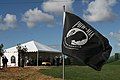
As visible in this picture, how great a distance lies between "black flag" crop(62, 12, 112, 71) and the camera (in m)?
10.5

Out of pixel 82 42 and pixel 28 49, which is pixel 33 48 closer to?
pixel 28 49

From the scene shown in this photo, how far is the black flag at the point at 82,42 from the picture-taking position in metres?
10.5

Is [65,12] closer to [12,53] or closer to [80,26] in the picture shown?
[80,26]

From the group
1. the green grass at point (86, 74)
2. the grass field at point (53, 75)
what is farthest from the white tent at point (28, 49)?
the grass field at point (53, 75)

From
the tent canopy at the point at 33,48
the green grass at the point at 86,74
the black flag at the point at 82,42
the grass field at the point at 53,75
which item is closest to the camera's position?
the black flag at the point at 82,42

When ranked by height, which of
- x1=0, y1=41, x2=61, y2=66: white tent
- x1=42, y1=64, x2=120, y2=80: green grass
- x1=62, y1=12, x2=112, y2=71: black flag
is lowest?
x1=42, y1=64, x2=120, y2=80: green grass

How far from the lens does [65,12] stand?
35.4ft

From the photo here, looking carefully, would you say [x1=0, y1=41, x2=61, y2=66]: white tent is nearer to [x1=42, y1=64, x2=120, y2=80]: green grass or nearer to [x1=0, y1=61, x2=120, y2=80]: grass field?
[x1=42, y1=64, x2=120, y2=80]: green grass

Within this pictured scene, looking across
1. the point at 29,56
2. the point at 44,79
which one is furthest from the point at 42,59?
the point at 44,79

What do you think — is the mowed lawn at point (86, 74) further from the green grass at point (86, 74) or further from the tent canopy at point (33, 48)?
the tent canopy at point (33, 48)

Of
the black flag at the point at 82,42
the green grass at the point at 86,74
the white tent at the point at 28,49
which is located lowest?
the green grass at the point at 86,74

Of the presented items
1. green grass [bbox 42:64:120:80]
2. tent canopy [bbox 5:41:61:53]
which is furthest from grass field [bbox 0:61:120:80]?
tent canopy [bbox 5:41:61:53]

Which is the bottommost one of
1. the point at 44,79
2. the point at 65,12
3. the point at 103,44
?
the point at 44,79

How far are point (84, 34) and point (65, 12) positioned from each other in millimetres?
881
